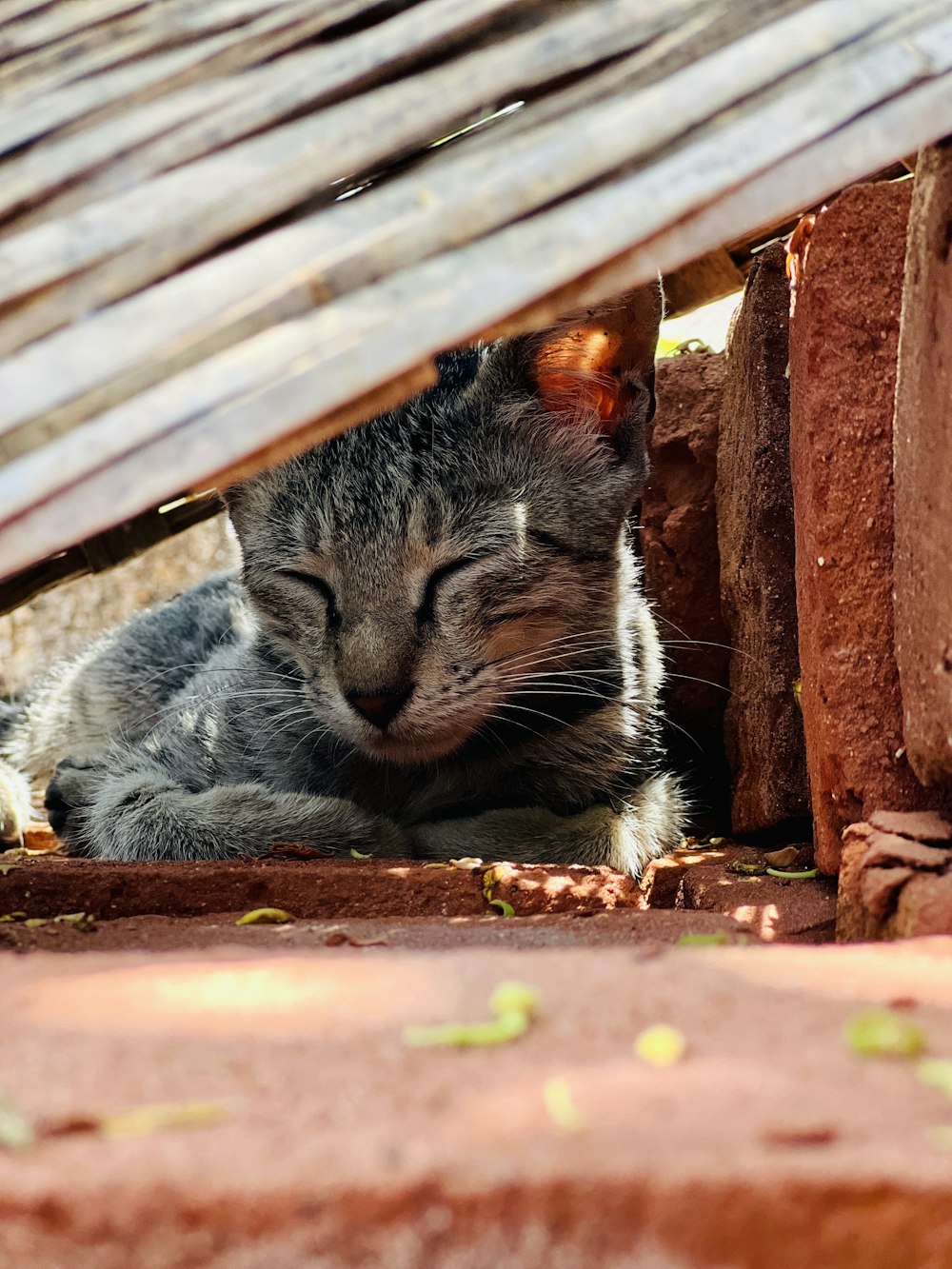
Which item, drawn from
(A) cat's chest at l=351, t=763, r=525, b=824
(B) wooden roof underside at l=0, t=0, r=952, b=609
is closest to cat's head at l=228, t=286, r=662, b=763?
(A) cat's chest at l=351, t=763, r=525, b=824

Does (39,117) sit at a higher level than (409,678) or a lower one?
higher

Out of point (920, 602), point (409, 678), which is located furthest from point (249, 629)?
point (920, 602)

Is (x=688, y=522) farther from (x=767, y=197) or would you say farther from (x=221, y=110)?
(x=221, y=110)

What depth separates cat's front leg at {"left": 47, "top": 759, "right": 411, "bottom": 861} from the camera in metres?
3.21

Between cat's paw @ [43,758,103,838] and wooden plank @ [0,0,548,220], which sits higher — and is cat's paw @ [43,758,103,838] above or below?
below

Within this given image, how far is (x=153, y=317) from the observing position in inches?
57.2

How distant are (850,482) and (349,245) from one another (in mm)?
1244

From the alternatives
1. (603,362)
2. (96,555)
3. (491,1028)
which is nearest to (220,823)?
(96,555)

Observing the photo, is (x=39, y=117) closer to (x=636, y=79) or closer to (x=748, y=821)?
(x=636, y=79)

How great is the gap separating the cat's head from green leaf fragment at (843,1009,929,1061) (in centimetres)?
171

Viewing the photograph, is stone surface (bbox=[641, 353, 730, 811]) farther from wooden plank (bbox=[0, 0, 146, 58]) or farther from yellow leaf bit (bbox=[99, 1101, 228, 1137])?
yellow leaf bit (bbox=[99, 1101, 228, 1137])

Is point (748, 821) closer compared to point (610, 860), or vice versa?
point (610, 860)

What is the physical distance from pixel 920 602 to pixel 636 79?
3.14 ft

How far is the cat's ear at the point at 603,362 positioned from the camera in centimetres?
305
